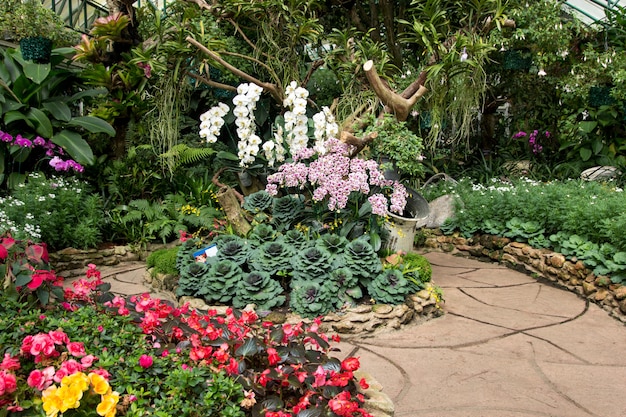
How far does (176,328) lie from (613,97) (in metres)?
6.32

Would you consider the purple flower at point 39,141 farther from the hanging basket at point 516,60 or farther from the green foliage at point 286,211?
the hanging basket at point 516,60

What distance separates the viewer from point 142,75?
556cm

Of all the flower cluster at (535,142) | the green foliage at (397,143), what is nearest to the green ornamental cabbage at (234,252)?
the green foliage at (397,143)

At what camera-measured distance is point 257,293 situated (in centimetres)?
349

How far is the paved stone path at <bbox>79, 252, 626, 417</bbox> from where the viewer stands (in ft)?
8.07

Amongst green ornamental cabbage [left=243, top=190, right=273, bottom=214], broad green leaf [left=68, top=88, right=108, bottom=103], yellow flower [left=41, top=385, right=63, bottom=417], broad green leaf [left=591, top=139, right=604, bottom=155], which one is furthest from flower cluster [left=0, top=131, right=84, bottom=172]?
broad green leaf [left=591, top=139, right=604, bottom=155]

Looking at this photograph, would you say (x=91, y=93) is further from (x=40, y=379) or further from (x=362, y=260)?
(x=40, y=379)

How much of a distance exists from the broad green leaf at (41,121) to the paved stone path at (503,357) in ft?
6.15

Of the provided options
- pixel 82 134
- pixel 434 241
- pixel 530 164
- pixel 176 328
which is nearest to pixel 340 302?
pixel 176 328

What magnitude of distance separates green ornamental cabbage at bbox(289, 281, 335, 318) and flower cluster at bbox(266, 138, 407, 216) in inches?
24.3

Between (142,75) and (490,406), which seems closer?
(490,406)

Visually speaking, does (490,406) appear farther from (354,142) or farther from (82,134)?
(82,134)

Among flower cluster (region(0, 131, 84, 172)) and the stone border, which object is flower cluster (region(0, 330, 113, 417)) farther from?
flower cluster (region(0, 131, 84, 172))

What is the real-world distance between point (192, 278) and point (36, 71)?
3151mm
